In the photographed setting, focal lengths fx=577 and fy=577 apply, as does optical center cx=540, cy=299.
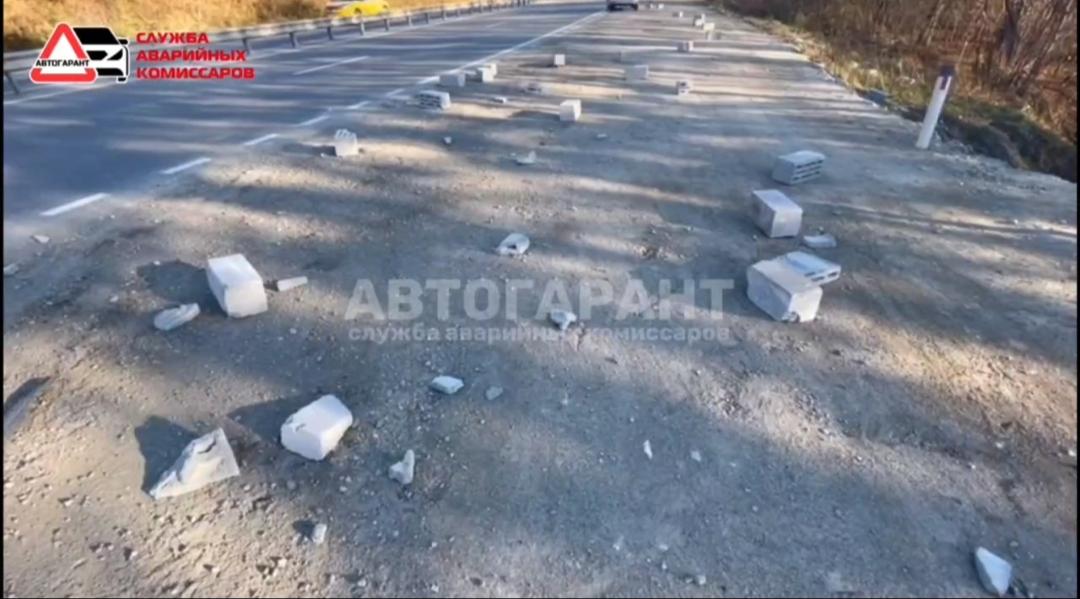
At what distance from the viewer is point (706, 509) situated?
7.89ft

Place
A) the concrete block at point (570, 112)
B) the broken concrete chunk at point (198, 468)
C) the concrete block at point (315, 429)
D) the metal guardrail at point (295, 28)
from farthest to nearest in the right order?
1. the metal guardrail at point (295, 28)
2. the concrete block at point (570, 112)
3. the concrete block at point (315, 429)
4. the broken concrete chunk at point (198, 468)

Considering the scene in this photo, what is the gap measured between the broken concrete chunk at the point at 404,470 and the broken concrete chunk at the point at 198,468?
676 mm

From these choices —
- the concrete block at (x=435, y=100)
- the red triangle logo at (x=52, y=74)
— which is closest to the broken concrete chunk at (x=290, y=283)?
the concrete block at (x=435, y=100)

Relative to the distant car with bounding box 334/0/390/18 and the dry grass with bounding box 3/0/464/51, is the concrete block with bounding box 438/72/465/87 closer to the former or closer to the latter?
the dry grass with bounding box 3/0/464/51

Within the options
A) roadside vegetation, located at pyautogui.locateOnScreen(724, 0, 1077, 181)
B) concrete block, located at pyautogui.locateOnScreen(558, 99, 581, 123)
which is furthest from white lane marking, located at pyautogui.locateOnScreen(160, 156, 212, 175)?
roadside vegetation, located at pyautogui.locateOnScreen(724, 0, 1077, 181)

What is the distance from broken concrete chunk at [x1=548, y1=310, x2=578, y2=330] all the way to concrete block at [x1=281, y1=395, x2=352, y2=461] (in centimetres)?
140

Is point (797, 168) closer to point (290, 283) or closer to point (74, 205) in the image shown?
point (290, 283)

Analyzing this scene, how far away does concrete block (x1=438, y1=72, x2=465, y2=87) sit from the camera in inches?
416

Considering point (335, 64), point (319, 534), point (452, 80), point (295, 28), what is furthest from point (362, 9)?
point (319, 534)

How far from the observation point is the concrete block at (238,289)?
3529 millimetres

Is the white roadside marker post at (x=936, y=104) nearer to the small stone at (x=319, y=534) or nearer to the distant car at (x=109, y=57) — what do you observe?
the small stone at (x=319, y=534)

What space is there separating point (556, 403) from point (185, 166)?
17.7 ft

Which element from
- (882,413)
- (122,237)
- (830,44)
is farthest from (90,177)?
(830,44)

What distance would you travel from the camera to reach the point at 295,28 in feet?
61.8
